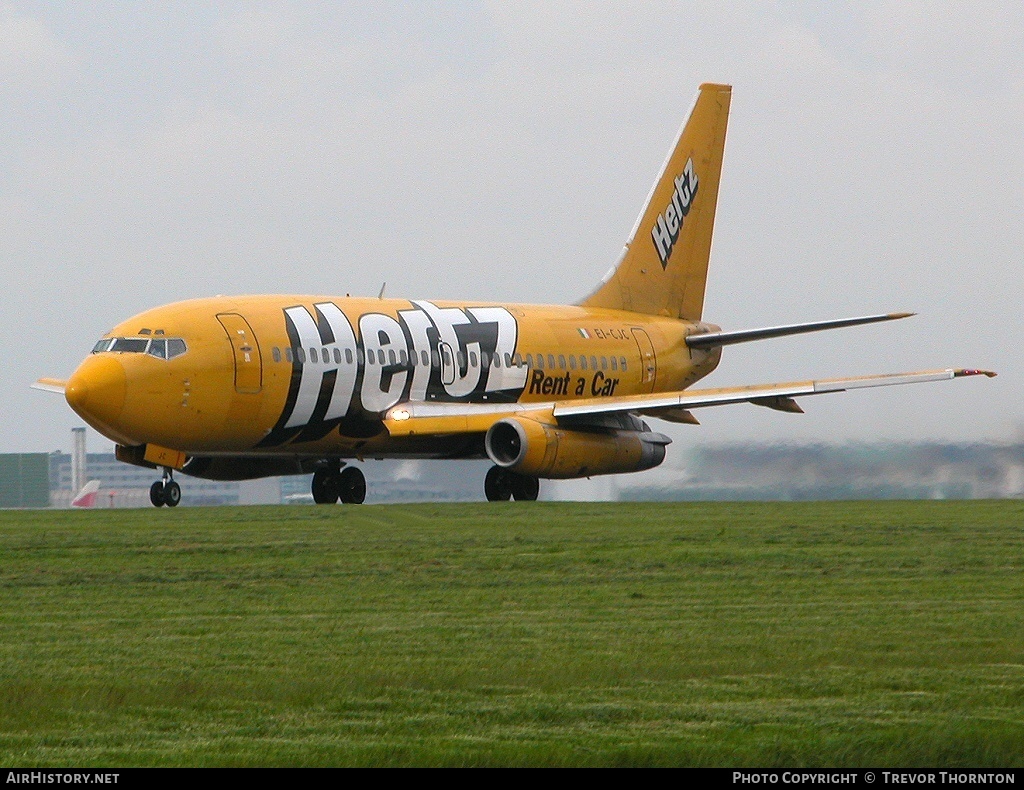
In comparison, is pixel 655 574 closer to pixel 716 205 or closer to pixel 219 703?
pixel 219 703

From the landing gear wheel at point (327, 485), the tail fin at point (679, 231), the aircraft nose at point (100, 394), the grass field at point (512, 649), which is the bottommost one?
the landing gear wheel at point (327, 485)

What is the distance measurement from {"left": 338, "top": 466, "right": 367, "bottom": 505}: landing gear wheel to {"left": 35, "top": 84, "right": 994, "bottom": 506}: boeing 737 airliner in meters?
0.03

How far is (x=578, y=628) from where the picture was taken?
13.4 meters

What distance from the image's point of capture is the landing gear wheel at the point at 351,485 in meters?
34.6

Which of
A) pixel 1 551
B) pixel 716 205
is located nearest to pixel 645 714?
pixel 1 551

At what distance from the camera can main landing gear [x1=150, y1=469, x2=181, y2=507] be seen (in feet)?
98.1

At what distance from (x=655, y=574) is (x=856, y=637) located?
13.6 ft

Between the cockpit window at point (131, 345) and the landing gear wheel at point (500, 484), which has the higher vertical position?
the cockpit window at point (131, 345)

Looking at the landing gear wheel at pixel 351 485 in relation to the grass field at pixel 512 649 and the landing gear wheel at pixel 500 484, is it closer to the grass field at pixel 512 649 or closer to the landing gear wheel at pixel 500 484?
the landing gear wheel at pixel 500 484

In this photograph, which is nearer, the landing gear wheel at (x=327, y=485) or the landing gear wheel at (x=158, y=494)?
the landing gear wheel at (x=158, y=494)

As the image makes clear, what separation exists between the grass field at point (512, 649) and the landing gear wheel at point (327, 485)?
1338 cm

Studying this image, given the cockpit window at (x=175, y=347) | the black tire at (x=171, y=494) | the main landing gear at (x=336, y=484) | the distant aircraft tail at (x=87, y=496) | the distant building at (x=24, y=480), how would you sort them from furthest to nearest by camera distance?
the distant building at (x=24, y=480)
the distant aircraft tail at (x=87, y=496)
the main landing gear at (x=336, y=484)
the black tire at (x=171, y=494)
the cockpit window at (x=175, y=347)

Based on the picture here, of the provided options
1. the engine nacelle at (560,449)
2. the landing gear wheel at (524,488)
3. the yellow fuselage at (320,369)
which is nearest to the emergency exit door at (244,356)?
the yellow fuselage at (320,369)

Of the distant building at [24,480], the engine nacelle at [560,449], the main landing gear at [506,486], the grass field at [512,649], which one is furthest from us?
the distant building at [24,480]
